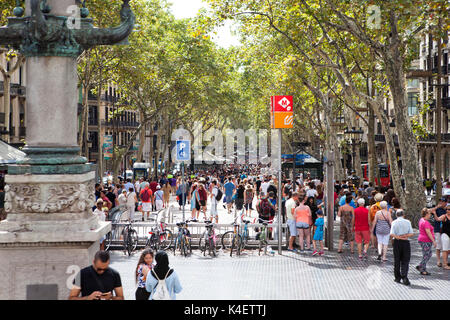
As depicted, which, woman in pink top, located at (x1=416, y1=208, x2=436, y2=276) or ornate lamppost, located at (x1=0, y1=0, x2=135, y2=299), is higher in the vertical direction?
ornate lamppost, located at (x1=0, y1=0, x2=135, y2=299)

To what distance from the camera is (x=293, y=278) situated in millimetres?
12695

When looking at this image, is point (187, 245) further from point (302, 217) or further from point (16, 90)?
point (16, 90)

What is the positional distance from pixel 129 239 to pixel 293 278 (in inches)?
202

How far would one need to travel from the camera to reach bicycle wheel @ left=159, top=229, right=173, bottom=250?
649 inches

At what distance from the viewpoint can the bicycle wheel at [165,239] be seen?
16.5 metres

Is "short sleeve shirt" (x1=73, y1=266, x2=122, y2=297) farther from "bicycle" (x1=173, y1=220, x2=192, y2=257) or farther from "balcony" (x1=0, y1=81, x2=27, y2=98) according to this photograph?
"balcony" (x1=0, y1=81, x2=27, y2=98)

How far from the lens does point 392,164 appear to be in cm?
2148

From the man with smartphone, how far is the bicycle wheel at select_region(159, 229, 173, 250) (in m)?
9.85

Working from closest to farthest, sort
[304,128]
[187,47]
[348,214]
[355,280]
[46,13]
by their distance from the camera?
[46,13]
[355,280]
[348,214]
[187,47]
[304,128]

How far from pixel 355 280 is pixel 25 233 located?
7.44 m

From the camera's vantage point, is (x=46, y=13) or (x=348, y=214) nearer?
(x=46, y=13)

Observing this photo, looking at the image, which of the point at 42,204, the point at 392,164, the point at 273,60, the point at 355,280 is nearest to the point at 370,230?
the point at 355,280

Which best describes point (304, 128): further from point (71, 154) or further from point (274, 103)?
point (71, 154)

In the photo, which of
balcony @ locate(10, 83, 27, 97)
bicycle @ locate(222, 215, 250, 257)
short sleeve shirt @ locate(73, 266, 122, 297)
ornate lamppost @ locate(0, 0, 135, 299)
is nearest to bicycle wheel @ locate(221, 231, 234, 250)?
bicycle @ locate(222, 215, 250, 257)
